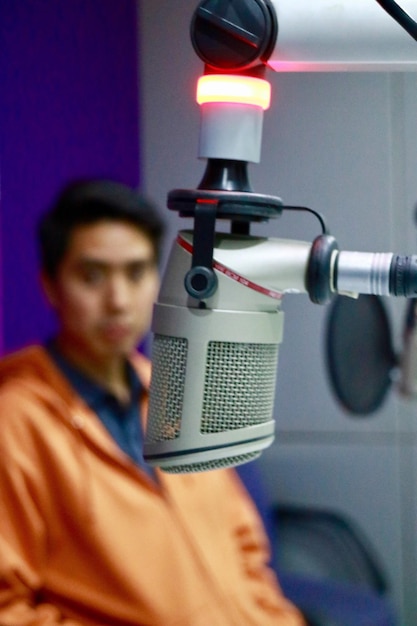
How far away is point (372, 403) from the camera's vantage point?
1757mm

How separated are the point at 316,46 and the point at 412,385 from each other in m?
0.67

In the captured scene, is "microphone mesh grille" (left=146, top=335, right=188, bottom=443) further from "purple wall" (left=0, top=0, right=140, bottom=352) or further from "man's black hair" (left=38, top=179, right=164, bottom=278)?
"purple wall" (left=0, top=0, right=140, bottom=352)

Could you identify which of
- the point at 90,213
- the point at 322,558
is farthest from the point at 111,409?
the point at 322,558

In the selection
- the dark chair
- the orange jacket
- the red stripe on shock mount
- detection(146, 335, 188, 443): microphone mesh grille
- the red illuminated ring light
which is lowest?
the dark chair

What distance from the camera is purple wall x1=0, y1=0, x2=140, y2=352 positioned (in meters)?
2.12

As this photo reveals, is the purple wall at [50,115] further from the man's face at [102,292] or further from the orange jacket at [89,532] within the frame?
the orange jacket at [89,532]

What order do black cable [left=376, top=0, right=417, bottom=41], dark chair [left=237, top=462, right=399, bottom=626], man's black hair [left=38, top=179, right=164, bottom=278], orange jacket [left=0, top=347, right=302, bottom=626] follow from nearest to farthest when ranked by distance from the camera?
black cable [left=376, top=0, right=417, bottom=41]
orange jacket [left=0, top=347, right=302, bottom=626]
man's black hair [left=38, top=179, right=164, bottom=278]
dark chair [left=237, top=462, right=399, bottom=626]

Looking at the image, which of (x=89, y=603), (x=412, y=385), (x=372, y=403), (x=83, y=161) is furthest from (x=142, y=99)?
(x=412, y=385)

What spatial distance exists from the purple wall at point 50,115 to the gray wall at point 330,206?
0.07 meters

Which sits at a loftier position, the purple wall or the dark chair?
the purple wall

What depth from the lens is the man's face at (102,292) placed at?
199 cm

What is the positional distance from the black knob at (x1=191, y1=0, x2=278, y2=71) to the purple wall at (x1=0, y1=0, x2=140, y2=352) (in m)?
1.55

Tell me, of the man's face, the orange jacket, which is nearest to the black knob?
the orange jacket

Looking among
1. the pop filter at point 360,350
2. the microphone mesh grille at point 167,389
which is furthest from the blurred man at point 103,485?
the microphone mesh grille at point 167,389
